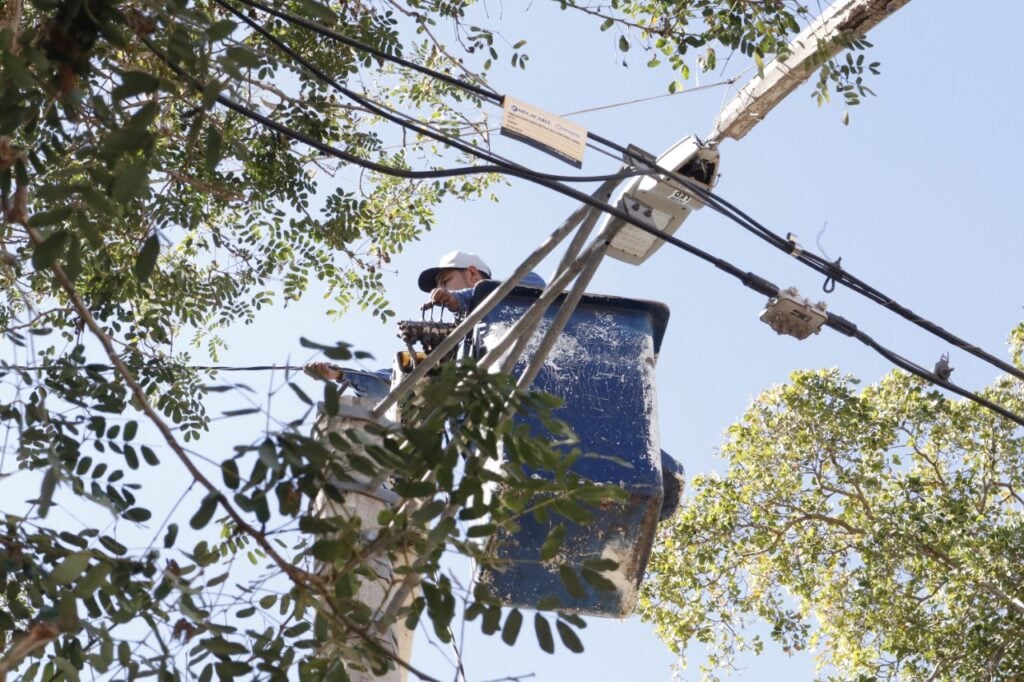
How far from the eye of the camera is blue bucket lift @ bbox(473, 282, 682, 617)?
4648 mm

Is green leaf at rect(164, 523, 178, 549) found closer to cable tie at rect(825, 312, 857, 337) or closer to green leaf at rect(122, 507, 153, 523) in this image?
green leaf at rect(122, 507, 153, 523)

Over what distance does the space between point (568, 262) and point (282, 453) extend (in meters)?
1.96

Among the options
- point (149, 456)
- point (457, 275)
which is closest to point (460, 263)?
point (457, 275)

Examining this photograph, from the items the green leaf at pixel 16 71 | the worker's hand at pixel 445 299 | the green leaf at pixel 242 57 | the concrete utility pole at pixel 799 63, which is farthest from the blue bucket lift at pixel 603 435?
the green leaf at pixel 16 71

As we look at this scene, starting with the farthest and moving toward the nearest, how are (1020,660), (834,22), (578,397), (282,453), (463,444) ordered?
(1020,660) → (834,22) → (578,397) → (463,444) → (282,453)

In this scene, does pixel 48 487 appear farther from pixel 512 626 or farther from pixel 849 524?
pixel 849 524

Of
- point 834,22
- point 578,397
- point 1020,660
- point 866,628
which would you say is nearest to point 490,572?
point 578,397

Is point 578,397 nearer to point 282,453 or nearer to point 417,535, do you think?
point 417,535

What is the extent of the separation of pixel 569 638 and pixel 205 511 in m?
0.81

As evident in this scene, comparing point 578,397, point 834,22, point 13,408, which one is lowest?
point 13,408

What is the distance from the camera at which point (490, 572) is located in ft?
15.1

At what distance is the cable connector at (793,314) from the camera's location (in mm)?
5223

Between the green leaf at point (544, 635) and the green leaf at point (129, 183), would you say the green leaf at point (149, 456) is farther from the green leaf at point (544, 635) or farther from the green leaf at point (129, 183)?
the green leaf at point (544, 635)

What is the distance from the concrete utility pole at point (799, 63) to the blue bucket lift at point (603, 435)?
736mm
